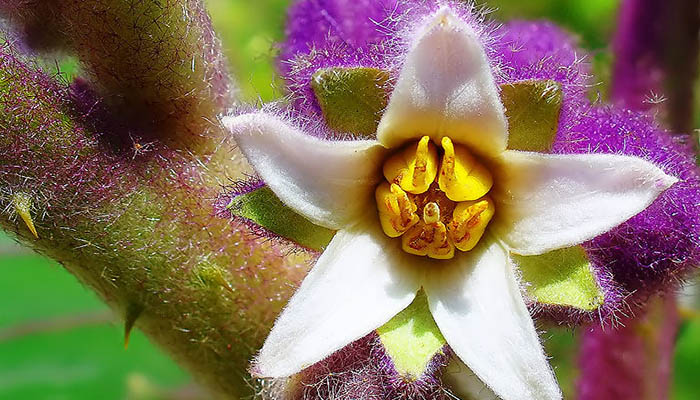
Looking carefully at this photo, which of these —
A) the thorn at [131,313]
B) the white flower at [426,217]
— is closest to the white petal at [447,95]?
the white flower at [426,217]

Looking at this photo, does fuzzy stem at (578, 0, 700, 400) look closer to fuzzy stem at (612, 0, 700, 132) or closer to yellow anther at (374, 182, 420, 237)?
fuzzy stem at (612, 0, 700, 132)

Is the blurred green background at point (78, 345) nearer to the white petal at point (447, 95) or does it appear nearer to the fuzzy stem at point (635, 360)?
the fuzzy stem at point (635, 360)

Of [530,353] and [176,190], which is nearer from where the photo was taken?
[530,353]

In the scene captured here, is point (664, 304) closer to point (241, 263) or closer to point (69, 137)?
point (241, 263)

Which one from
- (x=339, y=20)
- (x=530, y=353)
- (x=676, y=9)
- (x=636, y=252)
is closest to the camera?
(x=530, y=353)

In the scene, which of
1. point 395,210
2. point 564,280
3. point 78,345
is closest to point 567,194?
point 564,280

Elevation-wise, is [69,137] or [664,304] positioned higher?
[69,137]

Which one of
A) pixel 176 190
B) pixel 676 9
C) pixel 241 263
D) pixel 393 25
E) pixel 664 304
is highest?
pixel 393 25

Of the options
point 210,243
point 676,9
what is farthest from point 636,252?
point 676,9
